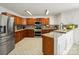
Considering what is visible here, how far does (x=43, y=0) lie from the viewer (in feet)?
3.87

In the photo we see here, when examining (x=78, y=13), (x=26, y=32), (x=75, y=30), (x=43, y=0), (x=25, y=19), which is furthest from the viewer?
(x=25, y=19)

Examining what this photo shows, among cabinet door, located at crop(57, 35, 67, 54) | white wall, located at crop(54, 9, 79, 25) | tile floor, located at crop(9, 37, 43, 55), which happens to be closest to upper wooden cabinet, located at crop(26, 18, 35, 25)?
white wall, located at crop(54, 9, 79, 25)

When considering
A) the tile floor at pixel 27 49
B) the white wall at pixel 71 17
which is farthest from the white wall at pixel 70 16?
the tile floor at pixel 27 49

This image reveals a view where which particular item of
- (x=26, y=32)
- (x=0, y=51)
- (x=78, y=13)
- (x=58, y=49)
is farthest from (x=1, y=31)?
(x=26, y=32)

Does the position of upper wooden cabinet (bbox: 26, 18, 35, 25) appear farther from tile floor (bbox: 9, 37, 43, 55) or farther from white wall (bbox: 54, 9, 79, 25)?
tile floor (bbox: 9, 37, 43, 55)

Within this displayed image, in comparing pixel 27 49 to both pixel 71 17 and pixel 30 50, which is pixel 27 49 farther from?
pixel 71 17

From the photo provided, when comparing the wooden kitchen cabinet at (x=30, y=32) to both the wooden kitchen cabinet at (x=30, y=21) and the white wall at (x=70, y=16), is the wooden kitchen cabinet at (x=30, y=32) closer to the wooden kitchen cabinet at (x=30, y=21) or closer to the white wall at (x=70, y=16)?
the wooden kitchen cabinet at (x=30, y=21)

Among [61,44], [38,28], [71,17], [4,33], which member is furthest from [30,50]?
[38,28]

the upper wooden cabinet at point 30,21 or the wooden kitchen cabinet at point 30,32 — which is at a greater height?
the upper wooden cabinet at point 30,21

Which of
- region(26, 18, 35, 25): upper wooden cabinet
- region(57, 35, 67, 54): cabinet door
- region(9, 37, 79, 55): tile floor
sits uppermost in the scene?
region(26, 18, 35, 25): upper wooden cabinet

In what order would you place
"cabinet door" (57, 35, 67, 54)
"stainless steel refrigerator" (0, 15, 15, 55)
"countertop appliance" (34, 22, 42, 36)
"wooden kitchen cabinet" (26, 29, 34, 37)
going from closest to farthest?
"cabinet door" (57, 35, 67, 54) < "stainless steel refrigerator" (0, 15, 15, 55) < "wooden kitchen cabinet" (26, 29, 34, 37) < "countertop appliance" (34, 22, 42, 36)

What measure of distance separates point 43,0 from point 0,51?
3.23 meters

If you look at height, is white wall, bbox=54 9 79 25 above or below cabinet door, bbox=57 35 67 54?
above
